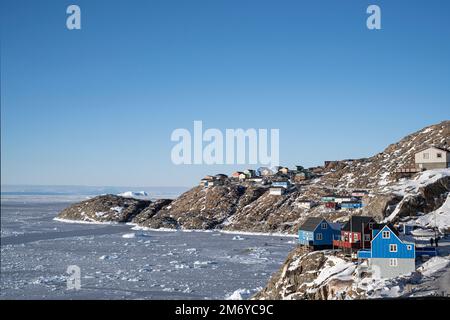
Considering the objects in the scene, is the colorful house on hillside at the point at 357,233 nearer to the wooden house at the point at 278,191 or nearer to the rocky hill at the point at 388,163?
the rocky hill at the point at 388,163

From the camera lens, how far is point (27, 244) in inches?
2704

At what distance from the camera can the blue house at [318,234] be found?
1459 inches

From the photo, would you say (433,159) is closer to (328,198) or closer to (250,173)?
(328,198)

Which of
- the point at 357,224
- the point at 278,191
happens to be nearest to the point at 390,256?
the point at 357,224

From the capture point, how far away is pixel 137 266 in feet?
156

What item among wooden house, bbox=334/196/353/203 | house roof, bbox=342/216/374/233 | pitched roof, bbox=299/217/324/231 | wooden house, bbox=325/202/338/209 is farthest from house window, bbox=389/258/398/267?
wooden house, bbox=325/202/338/209

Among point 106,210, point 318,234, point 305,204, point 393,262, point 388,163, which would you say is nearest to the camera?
point 393,262

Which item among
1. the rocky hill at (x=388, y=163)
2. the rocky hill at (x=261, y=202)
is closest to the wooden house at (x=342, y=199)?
the rocky hill at (x=261, y=202)

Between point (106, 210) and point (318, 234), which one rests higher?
point (318, 234)

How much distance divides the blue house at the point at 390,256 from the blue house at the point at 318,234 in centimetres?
1045

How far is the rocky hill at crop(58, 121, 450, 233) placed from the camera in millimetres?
85438

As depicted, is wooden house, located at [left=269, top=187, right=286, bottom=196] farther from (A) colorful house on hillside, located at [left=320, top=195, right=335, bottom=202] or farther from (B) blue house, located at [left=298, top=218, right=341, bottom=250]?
(B) blue house, located at [left=298, top=218, right=341, bottom=250]

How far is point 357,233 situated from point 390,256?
603 centimetres
